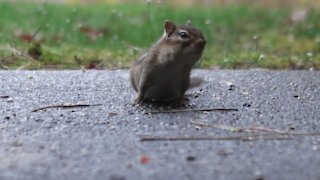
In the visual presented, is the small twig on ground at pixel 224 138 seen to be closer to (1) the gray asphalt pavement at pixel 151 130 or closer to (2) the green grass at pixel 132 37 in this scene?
(1) the gray asphalt pavement at pixel 151 130

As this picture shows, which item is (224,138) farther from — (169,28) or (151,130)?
(169,28)

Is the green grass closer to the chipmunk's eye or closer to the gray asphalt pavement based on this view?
the gray asphalt pavement

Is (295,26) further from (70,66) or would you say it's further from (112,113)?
(112,113)

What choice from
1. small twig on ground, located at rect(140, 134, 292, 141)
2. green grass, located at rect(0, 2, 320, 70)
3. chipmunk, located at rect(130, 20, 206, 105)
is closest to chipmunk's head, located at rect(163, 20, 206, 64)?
chipmunk, located at rect(130, 20, 206, 105)

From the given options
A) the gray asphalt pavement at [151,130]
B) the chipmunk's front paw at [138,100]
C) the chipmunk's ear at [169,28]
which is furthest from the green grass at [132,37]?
the chipmunk's ear at [169,28]

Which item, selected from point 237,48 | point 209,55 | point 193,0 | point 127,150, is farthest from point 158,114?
point 193,0

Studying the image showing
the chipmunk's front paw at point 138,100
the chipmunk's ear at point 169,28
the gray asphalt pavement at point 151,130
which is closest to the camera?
the gray asphalt pavement at point 151,130
